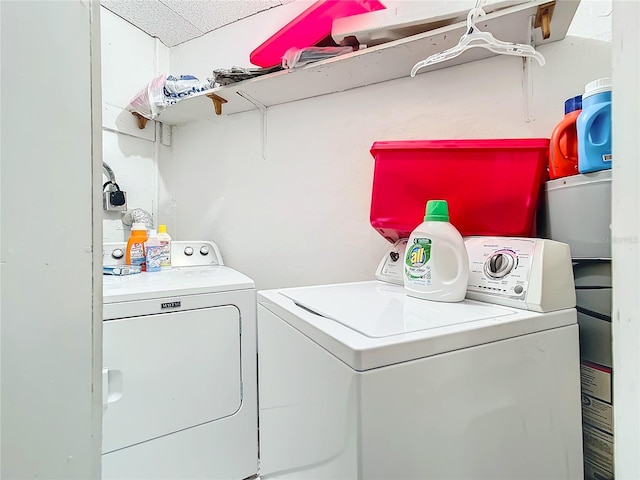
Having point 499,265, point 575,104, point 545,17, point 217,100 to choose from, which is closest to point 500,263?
point 499,265

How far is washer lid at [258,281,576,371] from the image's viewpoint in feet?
1.82

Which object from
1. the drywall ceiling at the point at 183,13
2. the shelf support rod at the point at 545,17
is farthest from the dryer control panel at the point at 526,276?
the drywall ceiling at the point at 183,13

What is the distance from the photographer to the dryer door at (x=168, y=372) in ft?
3.65

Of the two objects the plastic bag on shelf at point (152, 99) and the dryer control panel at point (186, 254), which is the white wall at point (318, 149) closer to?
the dryer control panel at point (186, 254)

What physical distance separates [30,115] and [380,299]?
2.69 feet

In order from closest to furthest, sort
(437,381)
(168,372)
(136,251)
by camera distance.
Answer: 1. (437,381)
2. (168,372)
3. (136,251)

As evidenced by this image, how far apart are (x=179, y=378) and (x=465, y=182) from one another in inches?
50.7

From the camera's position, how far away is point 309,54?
4.49ft

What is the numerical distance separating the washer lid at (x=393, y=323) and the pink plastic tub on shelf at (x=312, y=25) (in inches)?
46.0

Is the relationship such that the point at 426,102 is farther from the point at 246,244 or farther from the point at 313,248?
the point at 246,244

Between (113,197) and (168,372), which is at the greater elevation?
(113,197)

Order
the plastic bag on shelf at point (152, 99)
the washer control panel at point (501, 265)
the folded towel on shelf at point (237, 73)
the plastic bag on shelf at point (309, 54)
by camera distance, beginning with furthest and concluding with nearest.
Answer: the plastic bag on shelf at point (152, 99) < the folded towel on shelf at point (237, 73) < the plastic bag on shelf at point (309, 54) < the washer control panel at point (501, 265)

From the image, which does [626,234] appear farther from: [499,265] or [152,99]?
[152,99]

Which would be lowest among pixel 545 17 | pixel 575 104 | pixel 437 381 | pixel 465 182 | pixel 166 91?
pixel 437 381
